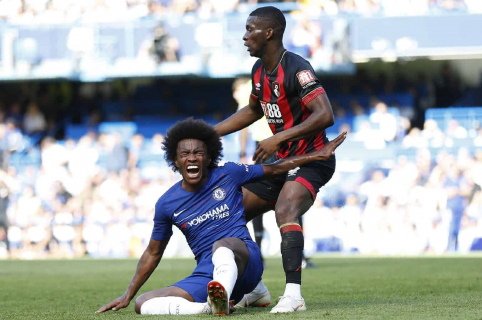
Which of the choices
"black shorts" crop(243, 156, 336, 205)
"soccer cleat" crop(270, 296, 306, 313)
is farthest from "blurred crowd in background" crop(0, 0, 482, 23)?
"soccer cleat" crop(270, 296, 306, 313)

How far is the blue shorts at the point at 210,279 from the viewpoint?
5383 mm

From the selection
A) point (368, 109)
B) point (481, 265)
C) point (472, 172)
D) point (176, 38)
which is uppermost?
point (176, 38)

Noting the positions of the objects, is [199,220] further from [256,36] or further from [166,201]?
[256,36]

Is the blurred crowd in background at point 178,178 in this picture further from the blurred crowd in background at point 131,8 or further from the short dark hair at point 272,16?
the short dark hair at point 272,16

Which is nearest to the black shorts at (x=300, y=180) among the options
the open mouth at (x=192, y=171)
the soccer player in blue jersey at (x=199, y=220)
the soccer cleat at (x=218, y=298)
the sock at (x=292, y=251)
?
the soccer player in blue jersey at (x=199, y=220)

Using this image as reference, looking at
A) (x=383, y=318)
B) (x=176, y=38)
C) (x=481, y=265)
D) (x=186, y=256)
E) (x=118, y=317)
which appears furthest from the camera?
(x=176, y=38)

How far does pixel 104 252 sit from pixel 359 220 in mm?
5489

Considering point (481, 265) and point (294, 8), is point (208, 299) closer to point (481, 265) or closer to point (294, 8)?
point (481, 265)

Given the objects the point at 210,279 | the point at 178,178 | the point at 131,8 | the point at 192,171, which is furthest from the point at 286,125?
the point at 131,8

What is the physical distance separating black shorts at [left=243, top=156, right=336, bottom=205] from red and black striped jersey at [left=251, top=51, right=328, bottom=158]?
0.17 meters

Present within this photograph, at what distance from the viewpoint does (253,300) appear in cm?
596

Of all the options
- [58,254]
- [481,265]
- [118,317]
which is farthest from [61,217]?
[118,317]

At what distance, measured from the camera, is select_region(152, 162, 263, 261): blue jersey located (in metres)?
5.55

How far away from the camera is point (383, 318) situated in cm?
480
